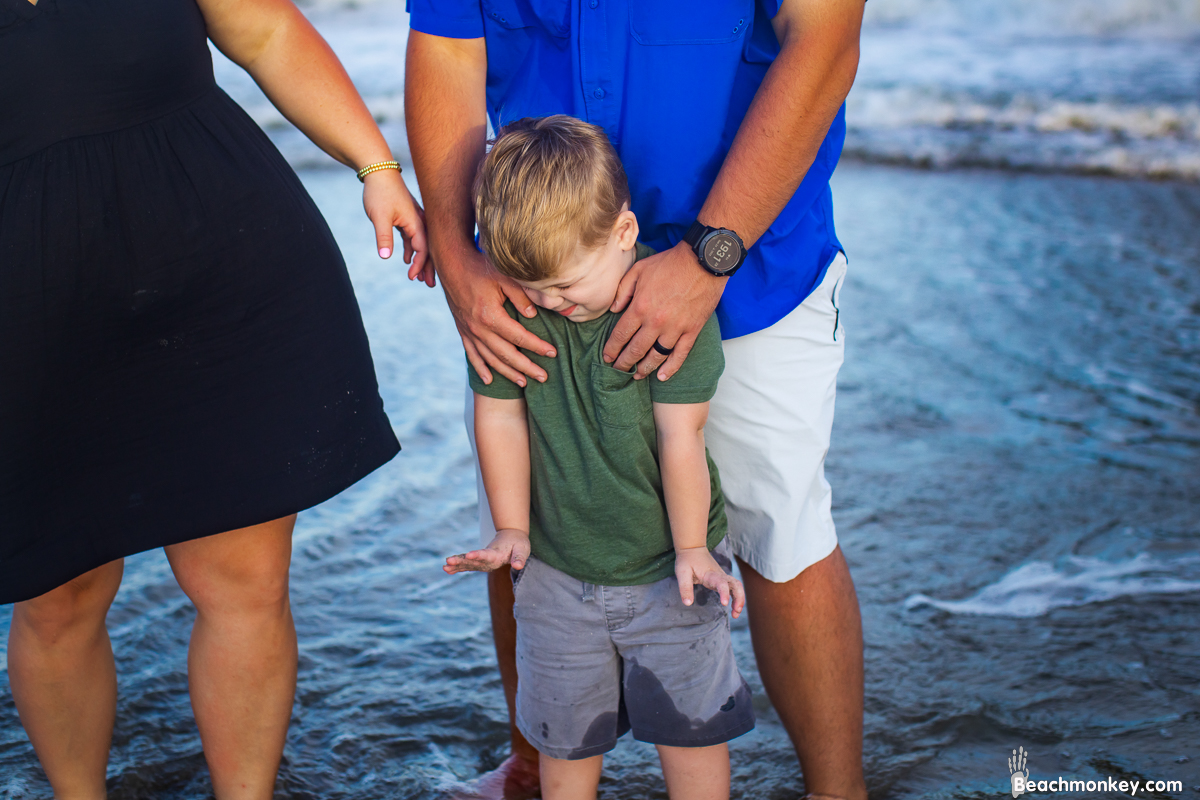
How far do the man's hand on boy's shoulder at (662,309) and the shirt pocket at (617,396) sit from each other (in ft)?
0.06

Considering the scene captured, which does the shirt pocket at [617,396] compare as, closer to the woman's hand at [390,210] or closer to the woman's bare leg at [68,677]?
the woman's hand at [390,210]

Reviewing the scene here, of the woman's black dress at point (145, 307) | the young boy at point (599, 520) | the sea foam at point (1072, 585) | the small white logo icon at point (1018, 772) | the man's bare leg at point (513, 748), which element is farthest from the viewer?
the sea foam at point (1072, 585)

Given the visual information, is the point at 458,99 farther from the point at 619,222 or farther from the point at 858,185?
the point at 858,185

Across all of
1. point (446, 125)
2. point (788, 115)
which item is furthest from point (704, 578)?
point (446, 125)

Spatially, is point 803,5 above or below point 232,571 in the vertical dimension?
above

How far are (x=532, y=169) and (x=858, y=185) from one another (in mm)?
6341

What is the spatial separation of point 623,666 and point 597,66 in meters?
1.07

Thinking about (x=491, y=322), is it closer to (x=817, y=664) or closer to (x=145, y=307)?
(x=145, y=307)

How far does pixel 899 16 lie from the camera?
1341 centimetres

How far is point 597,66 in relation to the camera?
175 cm

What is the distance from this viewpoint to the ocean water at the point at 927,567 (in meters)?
2.26

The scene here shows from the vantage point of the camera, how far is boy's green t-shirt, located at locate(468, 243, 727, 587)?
171 centimetres

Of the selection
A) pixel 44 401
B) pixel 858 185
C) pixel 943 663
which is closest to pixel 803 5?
A: pixel 44 401

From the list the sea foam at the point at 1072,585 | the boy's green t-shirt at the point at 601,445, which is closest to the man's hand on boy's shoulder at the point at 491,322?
the boy's green t-shirt at the point at 601,445
